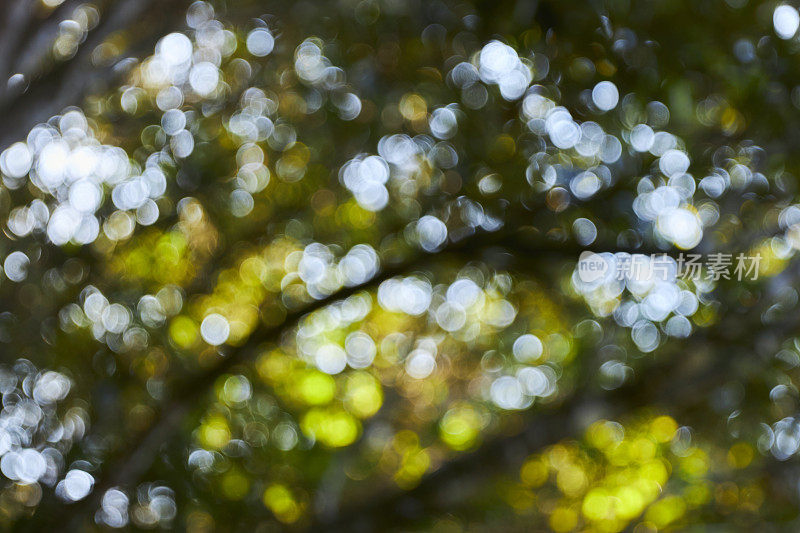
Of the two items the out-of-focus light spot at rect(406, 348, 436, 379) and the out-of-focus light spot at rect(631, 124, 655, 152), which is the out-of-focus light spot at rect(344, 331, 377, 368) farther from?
the out-of-focus light spot at rect(631, 124, 655, 152)

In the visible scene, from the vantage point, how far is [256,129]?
4867 millimetres

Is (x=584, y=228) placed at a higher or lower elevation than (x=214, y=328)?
higher

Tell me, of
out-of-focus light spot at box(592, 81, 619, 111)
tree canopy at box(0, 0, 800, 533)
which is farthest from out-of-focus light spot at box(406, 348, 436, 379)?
out-of-focus light spot at box(592, 81, 619, 111)

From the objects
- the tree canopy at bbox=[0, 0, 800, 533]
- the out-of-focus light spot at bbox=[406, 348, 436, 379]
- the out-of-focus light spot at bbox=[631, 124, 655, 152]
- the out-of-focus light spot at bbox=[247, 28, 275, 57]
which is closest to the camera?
the tree canopy at bbox=[0, 0, 800, 533]

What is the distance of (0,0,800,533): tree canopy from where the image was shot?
2744 millimetres

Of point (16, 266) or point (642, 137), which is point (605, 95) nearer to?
point (642, 137)

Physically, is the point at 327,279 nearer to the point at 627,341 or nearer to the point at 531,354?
the point at 531,354

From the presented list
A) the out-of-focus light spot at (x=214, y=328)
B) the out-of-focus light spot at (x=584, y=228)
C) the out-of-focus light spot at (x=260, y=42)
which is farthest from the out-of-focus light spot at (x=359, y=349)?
the out-of-focus light spot at (x=584, y=228)

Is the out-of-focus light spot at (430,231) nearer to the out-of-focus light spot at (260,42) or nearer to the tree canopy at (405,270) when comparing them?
the tree canopy at (405,270)

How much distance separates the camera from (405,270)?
97.0 inches

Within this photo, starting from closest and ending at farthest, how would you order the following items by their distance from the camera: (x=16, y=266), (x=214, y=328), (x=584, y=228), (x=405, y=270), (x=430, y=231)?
(x=405, y=270) → (x=584, y=228) → (x=430, y=231) → (x=16, y=266) → (x=214, y=328)

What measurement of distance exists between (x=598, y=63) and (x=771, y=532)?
9.36ft

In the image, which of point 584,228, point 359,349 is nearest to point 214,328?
point 359,349

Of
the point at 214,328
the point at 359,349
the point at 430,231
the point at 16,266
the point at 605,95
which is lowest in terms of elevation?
the point at 359,349
